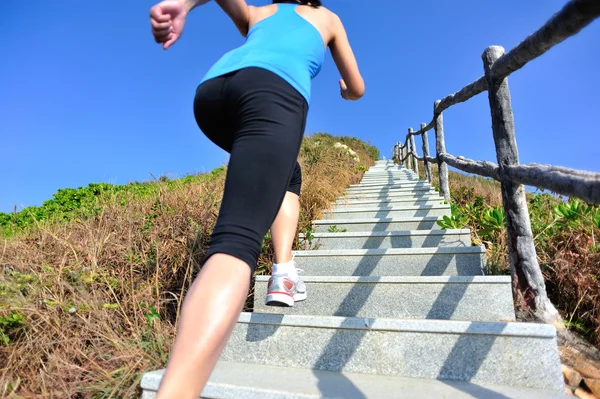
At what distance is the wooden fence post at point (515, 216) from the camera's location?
186cm

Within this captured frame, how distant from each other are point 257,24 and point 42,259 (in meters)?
2.48


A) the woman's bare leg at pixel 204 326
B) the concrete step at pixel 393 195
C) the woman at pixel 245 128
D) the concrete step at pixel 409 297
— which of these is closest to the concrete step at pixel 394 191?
the concrete step at pixel 393 195

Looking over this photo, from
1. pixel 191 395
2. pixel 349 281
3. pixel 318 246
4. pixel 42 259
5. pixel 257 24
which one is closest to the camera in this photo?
pixel 191 395

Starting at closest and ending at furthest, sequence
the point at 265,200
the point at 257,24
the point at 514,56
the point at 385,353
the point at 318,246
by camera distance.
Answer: the point at 265,200 < the point at 257,24 < the point at 385,353 < the point at 514,56 < the point at 318,246

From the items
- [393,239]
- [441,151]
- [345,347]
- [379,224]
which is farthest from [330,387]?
[441,151]

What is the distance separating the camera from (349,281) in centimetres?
210

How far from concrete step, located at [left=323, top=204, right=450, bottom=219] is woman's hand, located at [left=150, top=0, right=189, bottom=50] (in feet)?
10.4

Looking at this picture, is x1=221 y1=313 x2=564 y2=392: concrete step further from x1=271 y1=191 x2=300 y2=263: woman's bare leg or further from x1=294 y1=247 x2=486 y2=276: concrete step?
x1=294 y1=247 x2=486 y2=276: concrete step

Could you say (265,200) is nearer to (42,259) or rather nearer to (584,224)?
(584,224)

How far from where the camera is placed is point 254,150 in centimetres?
91

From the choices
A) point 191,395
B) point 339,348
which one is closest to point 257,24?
point 191,395

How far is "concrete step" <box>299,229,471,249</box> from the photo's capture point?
280 centimetres

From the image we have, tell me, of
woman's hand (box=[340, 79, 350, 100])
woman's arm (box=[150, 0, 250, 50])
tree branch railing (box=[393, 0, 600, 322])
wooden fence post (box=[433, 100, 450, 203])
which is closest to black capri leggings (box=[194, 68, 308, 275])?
woman's arm (box=[150, 0, 250, 50])

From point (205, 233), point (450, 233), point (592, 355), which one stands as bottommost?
point (592, 355)
